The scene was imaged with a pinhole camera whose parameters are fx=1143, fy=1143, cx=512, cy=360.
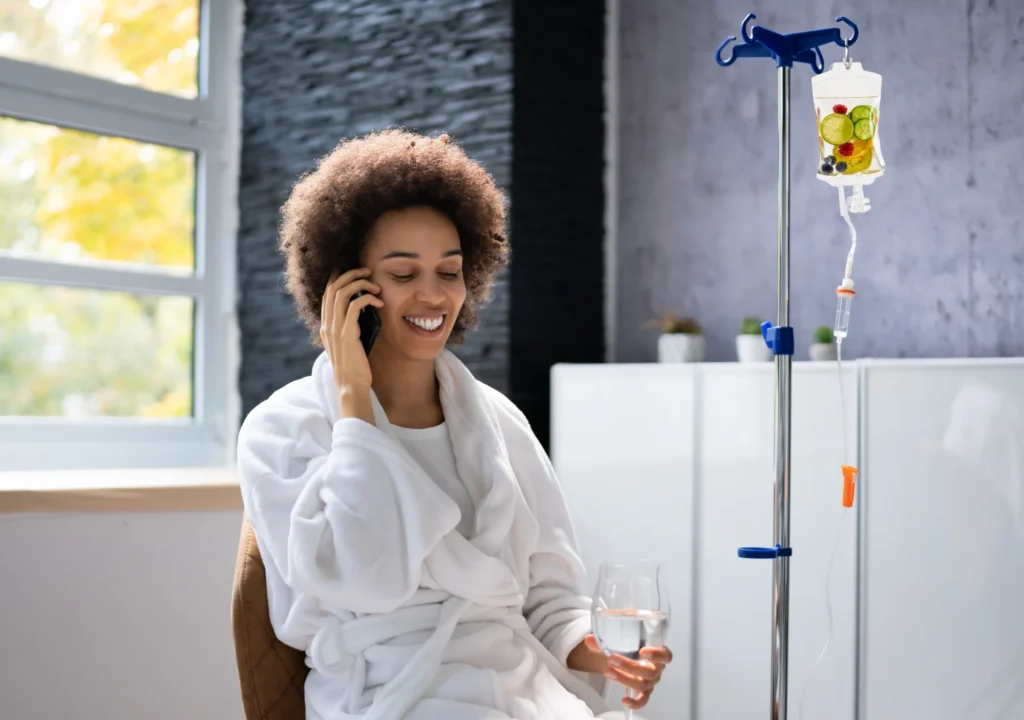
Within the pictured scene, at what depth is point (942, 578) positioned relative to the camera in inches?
109

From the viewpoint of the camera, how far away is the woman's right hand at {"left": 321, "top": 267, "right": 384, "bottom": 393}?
1.81m

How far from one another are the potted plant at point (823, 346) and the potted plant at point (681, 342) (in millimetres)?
421

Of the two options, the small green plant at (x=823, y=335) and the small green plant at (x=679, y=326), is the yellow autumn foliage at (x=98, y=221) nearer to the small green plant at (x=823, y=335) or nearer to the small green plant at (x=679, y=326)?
the small green plant at (x=679, y=326)

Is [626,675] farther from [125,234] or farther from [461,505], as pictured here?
[125,234]

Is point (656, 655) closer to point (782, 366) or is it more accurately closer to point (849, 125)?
point (782, 366)

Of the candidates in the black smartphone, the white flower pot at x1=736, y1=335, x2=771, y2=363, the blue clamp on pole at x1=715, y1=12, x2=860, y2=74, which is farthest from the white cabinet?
the black smartphone

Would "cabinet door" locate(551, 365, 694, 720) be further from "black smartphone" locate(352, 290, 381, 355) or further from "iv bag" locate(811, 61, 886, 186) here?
"black smartphone" locate(352, 290, 381, 355)

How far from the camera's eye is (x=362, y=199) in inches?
75.3

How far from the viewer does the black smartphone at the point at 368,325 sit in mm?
1864

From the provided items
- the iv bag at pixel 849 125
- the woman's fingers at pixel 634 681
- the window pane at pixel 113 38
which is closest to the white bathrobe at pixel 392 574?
the woman's fingers at pixel 634 681

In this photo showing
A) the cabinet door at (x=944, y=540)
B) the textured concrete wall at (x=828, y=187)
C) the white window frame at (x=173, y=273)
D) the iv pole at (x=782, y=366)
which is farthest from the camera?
the white window frame at (x=173, y=273)

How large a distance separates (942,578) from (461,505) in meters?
1.44

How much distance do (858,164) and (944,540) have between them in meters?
1.19

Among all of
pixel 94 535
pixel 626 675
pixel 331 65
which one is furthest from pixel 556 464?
pixel 626 675
